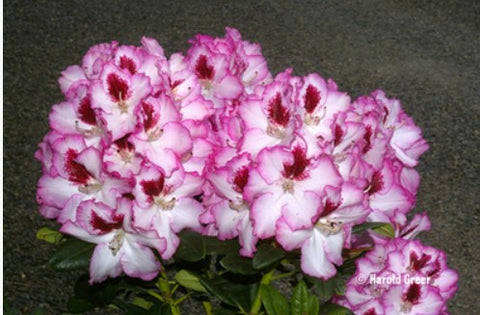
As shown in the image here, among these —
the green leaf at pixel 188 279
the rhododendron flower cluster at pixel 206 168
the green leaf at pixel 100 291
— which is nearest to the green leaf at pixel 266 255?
the rhododendron flower cluster at pixel 206 168

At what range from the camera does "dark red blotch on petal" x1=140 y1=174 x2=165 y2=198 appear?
0.95 m

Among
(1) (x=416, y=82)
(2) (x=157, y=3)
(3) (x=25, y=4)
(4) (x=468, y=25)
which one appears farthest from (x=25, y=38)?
(4) (x=468, y=25)

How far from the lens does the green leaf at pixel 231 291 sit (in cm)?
114

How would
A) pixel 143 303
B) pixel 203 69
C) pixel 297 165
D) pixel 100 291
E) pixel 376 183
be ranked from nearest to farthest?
pixel 297 165 < pixel 376 183 < pixel 203 69 < pixel 100 291 < pixel 143 303

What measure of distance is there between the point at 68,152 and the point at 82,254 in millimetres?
161

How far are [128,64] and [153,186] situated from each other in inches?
7.8

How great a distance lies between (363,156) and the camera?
1.03 meters

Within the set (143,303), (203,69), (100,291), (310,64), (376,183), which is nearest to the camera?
(376,183)

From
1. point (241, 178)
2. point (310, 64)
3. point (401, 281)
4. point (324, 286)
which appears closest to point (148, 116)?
point (241, 178)

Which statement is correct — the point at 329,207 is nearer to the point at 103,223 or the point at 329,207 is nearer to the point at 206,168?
the point at 206,168

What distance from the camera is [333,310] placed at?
112 cm

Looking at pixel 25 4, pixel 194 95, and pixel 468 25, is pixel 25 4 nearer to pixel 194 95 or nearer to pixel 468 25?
pixel 468 25

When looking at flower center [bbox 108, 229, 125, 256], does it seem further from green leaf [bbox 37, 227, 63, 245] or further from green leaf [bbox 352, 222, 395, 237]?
green leaf [bbox 352, 222, 395, 237]

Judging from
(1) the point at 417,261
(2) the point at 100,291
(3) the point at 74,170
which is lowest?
(2) the point at 100,291
